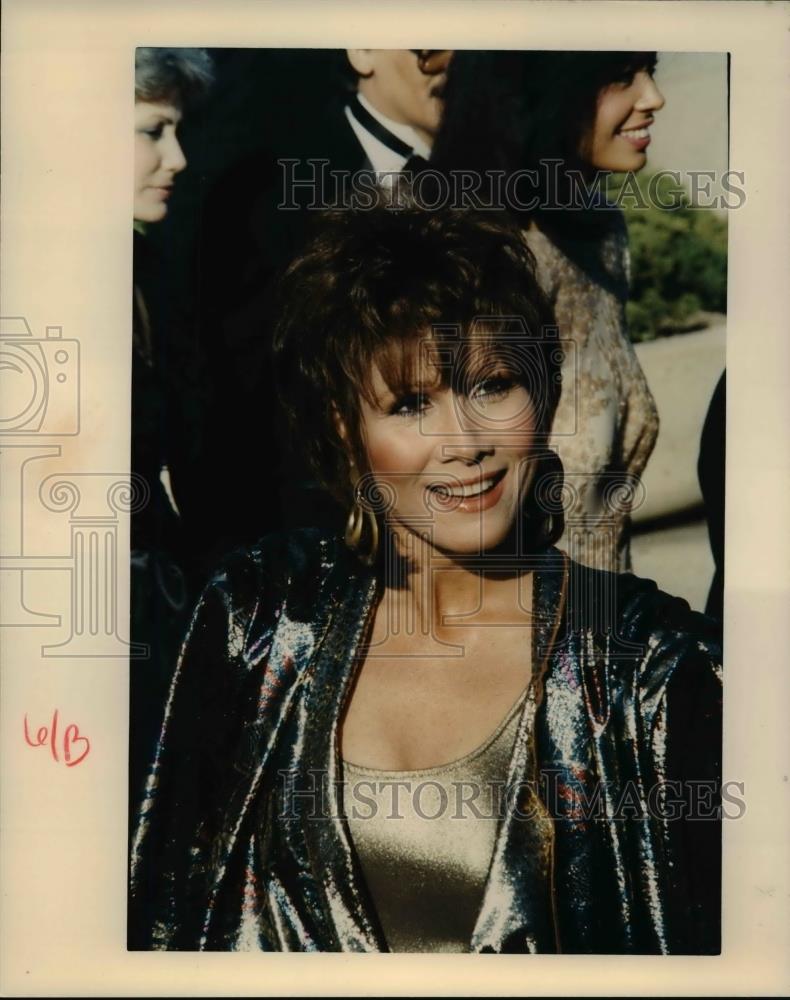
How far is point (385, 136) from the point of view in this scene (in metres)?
1.54

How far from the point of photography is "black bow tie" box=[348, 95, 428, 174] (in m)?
1.54

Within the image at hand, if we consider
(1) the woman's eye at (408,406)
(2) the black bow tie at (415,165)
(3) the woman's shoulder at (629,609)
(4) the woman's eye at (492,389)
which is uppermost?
(2) the black bow tie at (415,165)

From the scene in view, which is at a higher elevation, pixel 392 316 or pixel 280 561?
pixel 392 316

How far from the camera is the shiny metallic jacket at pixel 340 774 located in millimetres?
1519

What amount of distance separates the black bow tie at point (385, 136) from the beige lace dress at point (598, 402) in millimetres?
232

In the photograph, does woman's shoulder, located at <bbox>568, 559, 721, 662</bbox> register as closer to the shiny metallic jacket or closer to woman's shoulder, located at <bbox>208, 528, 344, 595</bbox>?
the shiny metallic jacket

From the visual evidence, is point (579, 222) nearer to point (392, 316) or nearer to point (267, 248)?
point (392, 316)

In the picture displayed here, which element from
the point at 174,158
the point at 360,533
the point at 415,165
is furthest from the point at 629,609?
the point at 174,158

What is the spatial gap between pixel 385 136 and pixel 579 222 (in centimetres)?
37

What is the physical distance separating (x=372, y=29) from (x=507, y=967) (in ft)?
5.45

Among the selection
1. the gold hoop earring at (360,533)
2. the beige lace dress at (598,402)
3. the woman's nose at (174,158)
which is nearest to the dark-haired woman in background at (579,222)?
the beige lace dress at (598,402)

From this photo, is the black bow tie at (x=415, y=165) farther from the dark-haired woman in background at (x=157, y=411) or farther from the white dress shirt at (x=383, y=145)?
the dark-haired woman in background at (x=157, y=411)

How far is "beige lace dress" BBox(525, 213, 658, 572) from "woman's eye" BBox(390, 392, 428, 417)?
24cm

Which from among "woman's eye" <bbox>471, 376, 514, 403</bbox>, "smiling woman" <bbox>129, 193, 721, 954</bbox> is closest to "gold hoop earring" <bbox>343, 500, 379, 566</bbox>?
"smiling woman" <bbox>129, 193, 721, 954</bbox>
